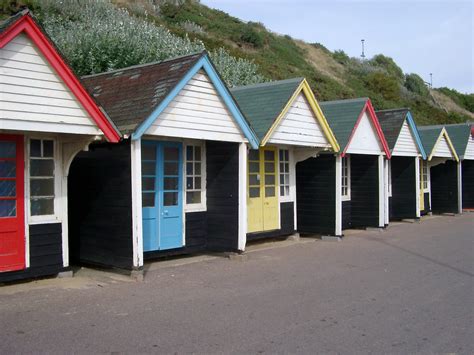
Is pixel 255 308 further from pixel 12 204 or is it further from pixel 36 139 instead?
pixel 36 139

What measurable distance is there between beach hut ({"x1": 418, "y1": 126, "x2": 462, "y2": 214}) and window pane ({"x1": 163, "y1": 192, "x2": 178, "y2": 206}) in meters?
13.1

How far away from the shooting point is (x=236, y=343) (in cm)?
578

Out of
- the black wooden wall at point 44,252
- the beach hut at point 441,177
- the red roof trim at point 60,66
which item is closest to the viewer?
the red roof trim at point 60,66

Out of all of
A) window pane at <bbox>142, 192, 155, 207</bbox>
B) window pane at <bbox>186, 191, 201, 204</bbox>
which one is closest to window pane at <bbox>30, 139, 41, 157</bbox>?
window pane at <bbox>142, 192, 155, 207</bbox>

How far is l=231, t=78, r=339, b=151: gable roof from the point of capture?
468 inches

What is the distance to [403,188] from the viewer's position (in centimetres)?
1948

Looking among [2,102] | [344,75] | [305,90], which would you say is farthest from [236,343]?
[344,75]

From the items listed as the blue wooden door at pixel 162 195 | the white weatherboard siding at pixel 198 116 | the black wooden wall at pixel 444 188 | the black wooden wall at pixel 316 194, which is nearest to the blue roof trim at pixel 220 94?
the white weatherboard siding at pixel 198 116

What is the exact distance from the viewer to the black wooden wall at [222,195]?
1123 cm

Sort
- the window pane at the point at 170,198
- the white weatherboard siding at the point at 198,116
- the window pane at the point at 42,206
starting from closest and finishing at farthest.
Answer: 1. the window pane at the point at 42,206
2. the white weatherboard siding at the point at 198,116
3. the window pane at the point at 170,198

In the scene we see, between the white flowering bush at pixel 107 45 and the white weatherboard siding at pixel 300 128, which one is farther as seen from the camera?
the white flowering bush at pixel 107 45

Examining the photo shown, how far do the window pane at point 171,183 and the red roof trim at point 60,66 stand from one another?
7.60ft

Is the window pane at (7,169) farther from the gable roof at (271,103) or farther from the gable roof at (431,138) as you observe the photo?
the gable roof at (431,138)

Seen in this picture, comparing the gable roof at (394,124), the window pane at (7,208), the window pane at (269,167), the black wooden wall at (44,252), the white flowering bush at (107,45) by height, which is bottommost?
the black wooden wall at (44,252)
